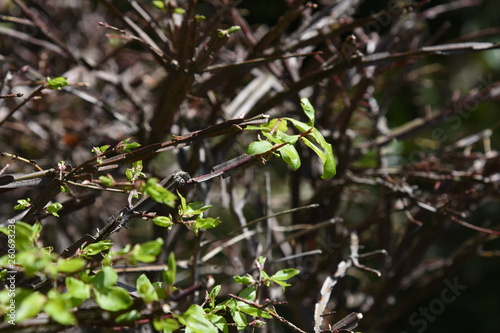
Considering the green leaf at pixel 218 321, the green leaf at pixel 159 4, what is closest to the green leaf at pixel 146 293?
the green leaf at pixel 218 321

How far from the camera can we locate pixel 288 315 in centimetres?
176

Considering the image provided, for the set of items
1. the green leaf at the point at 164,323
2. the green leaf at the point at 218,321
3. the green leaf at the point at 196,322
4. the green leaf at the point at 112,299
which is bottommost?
the green leaf at the point at 218,321

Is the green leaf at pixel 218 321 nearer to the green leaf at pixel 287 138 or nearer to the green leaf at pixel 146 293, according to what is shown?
the green leaf at pixel 146 293

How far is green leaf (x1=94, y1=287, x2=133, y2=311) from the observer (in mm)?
477

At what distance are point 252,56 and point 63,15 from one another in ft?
3.60

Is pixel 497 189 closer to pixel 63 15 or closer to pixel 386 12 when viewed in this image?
pixel 386 12

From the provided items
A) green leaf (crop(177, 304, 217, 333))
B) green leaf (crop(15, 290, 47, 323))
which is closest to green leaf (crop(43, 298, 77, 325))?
green leaf (crop(15, 290, 47, 323))

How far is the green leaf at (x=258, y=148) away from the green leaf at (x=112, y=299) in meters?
0.23

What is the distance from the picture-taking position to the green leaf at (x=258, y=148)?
0.61m

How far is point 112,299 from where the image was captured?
1.58ft

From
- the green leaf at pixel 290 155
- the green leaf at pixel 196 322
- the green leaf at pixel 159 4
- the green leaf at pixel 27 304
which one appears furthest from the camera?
the green leaf at pixel 159 4

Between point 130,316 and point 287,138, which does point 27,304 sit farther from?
point 287,138

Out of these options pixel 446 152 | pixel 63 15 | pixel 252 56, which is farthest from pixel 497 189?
pixel 63 15

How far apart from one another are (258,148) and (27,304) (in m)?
0.32
